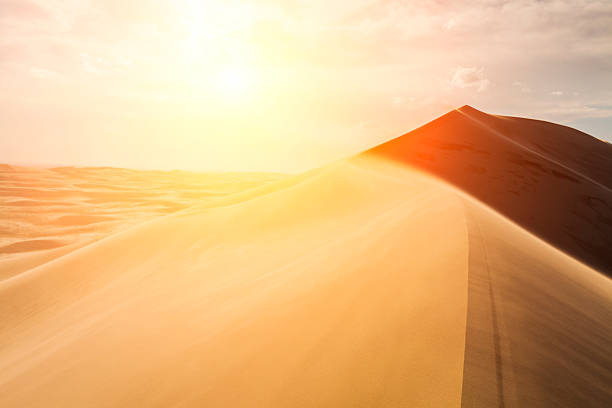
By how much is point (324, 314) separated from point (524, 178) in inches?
353

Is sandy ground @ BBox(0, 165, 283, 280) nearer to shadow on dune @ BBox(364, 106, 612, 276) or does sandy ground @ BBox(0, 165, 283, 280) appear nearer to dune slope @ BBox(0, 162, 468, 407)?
dune slope @ BBox(0, 162, 468, 407)

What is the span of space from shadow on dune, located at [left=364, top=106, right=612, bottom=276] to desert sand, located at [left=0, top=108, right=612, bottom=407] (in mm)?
220

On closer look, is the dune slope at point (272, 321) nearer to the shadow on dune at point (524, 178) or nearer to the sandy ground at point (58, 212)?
the shadow on dune at point (524, 178)

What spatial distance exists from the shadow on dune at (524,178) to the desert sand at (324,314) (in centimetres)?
22

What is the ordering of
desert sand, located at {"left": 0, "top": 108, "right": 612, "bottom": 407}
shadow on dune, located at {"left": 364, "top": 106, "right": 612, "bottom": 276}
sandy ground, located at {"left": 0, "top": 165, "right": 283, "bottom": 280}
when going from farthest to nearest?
sandy ground, located at {"left": 0, "top": 165, "right": 283, "bottom": 280}, shadow on dune, located at {"left": 364, "top": 106, "right": 612, "bottom": 276}, desert sand, located at {"left": 0, "top": 108, "right": 612, "bottom": 407}

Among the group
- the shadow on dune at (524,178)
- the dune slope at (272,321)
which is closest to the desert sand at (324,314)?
the dune slope at (272,321)

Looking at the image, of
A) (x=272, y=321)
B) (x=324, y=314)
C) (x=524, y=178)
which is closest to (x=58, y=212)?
(x=272, y=321)

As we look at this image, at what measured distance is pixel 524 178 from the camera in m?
9.09

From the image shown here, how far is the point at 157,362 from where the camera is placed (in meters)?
2.49

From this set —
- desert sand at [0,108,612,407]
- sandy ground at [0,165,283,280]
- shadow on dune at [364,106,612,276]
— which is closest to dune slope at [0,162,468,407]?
desert sand at [0,108,612,407]

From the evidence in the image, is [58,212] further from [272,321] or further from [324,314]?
[324,314]

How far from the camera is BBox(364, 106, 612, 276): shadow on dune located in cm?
718

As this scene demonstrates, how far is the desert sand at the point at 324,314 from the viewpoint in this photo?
1800 millimetres

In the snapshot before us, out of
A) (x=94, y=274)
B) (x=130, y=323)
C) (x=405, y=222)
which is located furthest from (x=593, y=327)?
(x=94, y=274)
